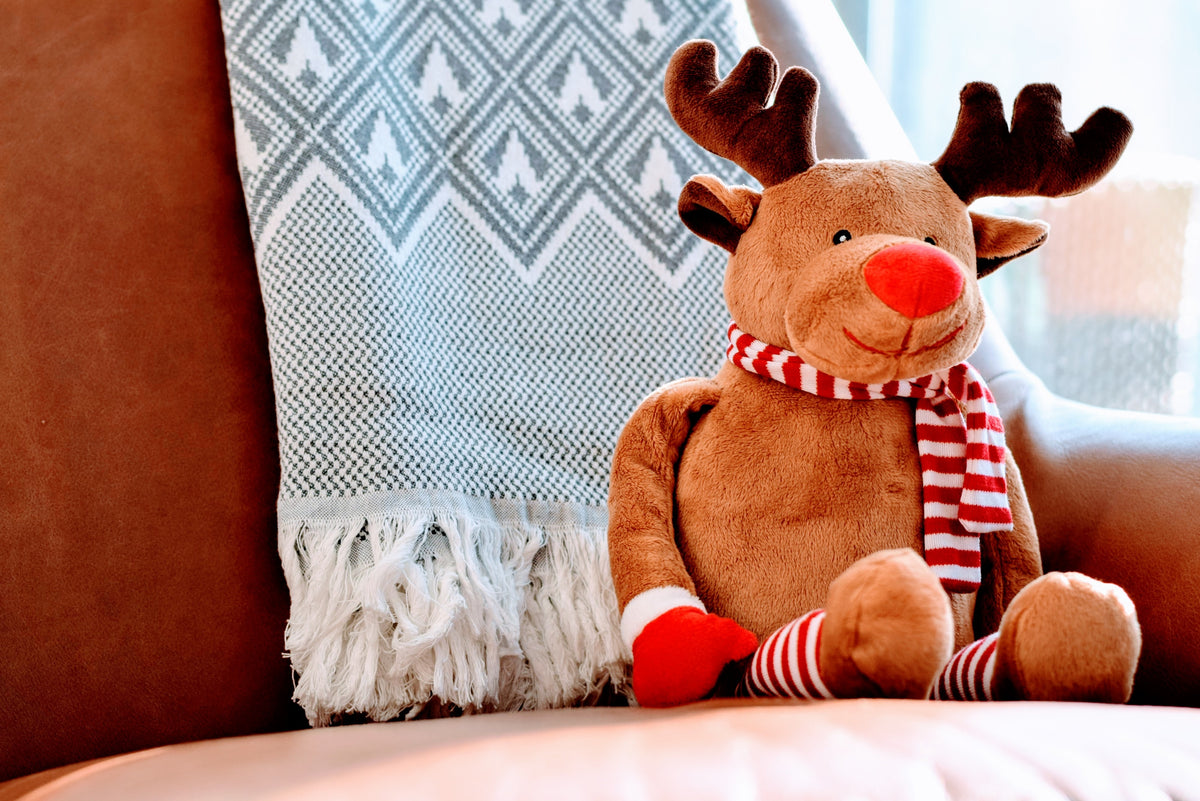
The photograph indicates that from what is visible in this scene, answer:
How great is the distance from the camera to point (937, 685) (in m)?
0.49

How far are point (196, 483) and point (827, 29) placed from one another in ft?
2.14

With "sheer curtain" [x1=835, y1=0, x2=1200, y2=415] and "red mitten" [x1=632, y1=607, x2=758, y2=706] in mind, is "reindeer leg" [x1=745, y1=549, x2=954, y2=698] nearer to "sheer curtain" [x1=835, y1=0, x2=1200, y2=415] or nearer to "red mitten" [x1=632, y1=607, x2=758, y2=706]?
"red mitten" [x1=632, y1=607, x2=758, y2=706]

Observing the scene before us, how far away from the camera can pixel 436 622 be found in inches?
23.4

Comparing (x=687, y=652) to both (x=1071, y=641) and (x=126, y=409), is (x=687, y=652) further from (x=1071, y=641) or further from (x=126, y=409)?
(x=126, y=409)

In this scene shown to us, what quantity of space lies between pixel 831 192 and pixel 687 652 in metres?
0.26

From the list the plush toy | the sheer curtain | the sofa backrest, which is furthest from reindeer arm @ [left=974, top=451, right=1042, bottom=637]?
the sheer curtain

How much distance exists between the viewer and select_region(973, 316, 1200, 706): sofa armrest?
537 mm

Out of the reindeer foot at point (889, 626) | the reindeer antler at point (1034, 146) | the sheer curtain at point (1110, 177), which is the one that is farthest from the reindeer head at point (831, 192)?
the sheer curtain at point (1110, 177)

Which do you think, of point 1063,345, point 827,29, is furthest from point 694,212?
point 1063,345

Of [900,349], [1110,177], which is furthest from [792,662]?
[1110,177]

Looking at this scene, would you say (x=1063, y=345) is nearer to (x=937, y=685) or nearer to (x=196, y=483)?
(x=937, y=685)

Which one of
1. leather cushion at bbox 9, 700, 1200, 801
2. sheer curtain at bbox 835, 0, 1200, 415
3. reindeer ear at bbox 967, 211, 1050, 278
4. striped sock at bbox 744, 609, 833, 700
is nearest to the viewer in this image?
leather cushion at bbox 9, 700, 1200, 801

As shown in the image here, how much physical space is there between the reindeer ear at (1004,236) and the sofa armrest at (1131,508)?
0.16 m

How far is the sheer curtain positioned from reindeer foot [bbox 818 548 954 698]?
0.76 metres
